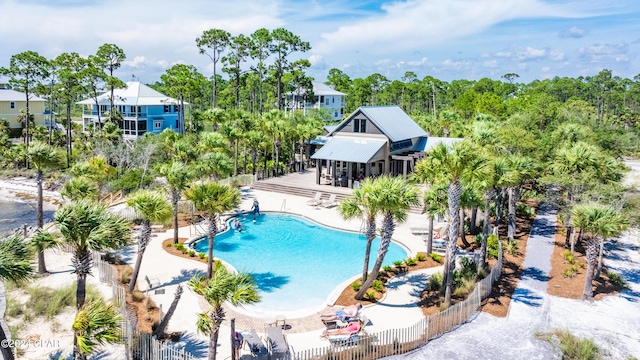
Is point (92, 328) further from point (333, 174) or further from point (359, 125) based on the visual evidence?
point (359, 125)

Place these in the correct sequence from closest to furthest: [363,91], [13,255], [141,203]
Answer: [13,255] → [141,203] → [363,91]

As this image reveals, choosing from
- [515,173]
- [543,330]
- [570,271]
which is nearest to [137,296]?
[543,330]

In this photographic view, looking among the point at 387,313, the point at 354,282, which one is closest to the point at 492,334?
the point at 387,313

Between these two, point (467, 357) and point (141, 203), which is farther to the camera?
point (141, 203)

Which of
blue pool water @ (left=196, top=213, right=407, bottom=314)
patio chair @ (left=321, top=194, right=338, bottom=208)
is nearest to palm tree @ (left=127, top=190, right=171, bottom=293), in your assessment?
blue pool water @ (left=196, top=213, right=407, bottom=314)

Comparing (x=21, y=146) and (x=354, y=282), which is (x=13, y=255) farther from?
(x=21, y=146)

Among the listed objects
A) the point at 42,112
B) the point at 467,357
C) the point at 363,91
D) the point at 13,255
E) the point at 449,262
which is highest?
the point at 363,91
